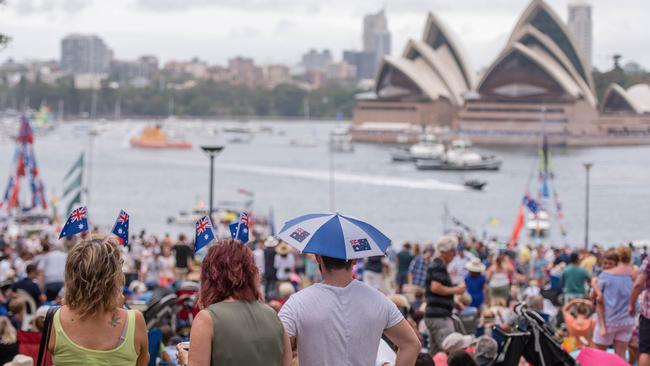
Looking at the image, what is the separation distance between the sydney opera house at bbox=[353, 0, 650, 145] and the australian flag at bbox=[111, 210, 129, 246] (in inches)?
2927

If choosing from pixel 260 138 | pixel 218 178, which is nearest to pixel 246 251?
pixel 218 178

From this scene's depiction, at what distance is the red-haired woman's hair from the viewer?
2898 millimetres

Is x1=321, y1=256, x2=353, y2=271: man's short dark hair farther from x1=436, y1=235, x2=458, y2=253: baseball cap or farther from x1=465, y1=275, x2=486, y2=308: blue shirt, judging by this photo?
x1=465, y1=275, x2=486, y2=308: blue shirt

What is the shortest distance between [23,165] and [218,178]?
39.6m

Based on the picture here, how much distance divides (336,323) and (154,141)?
8512 centimetres

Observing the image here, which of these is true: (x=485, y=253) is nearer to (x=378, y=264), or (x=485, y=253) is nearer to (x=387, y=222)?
(x=378, y=264)

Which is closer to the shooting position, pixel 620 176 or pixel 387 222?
pixel 387 222

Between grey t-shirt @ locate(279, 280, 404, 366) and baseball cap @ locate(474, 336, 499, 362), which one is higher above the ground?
grey t-shirt @ locate(279, 280, 404, 366)

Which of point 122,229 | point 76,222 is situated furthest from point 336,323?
point 76,222

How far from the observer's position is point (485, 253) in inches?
571

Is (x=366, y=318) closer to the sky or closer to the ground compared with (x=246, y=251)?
closer to the ground

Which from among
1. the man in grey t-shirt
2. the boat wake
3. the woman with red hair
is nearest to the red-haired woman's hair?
the woman with red hair

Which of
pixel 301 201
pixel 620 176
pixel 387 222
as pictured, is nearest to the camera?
pixel 387 222

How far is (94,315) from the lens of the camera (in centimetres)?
289
